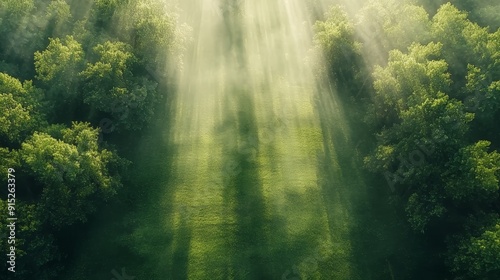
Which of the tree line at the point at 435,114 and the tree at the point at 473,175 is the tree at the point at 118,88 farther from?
the tree at the point at 473,175

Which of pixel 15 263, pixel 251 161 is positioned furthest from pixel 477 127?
pixel 15 263

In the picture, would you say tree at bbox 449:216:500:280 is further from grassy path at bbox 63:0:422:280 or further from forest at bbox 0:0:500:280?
grassy path at bbox 63:0:422:280

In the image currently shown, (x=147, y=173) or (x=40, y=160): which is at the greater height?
(x=147, y=173)

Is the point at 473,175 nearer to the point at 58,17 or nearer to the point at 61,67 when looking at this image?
the point at 61,67

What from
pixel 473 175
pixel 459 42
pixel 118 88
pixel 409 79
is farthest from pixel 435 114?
pixel 118 88

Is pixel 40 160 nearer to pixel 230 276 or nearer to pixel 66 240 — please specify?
pixel 66 240

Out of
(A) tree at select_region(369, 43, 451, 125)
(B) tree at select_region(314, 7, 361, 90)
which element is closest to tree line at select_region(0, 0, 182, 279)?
(B) tree at select_region(314, 7, 361, 90)

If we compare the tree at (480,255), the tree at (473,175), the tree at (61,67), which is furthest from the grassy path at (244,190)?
the tree at (61,67)
